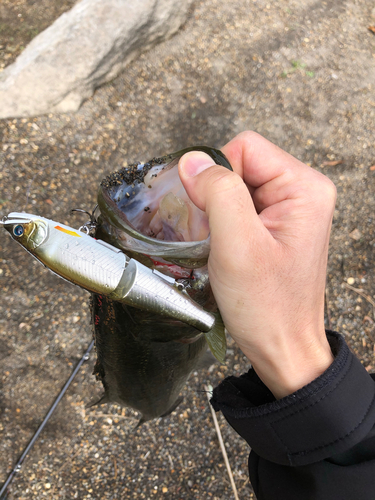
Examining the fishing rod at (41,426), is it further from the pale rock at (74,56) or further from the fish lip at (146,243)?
the pale rock at (74,56)

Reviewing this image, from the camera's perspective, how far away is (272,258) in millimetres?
1353

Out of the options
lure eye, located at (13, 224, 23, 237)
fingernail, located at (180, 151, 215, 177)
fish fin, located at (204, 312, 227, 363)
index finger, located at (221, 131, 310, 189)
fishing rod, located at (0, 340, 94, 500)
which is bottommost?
fishing rod, located at (0, 340, 94, 500)

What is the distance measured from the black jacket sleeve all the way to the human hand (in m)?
0.13

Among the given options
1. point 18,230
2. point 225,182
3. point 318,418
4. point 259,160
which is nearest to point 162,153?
point 259,160

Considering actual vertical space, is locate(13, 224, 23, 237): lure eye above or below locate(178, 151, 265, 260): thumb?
above

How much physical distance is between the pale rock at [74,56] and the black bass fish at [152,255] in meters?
2.88

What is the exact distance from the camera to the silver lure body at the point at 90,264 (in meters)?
1.04

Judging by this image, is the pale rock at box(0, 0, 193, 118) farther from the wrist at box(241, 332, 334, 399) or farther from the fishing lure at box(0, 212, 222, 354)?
the wrist at box(241, 332, 334, 399)

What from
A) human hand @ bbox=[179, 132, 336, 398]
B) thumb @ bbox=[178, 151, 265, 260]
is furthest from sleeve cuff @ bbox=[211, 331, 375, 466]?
thumb @ bbox=[178, 151, 265, 260]

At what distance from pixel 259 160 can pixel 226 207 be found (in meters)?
0.61

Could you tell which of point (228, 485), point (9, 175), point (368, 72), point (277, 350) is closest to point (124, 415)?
point (228, 485)

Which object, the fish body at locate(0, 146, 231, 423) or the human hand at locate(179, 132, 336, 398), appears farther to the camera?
the human hand at locate(179, 132, 336, 398)

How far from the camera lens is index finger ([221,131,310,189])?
66.7 inches

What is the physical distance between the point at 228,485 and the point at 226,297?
233cm
